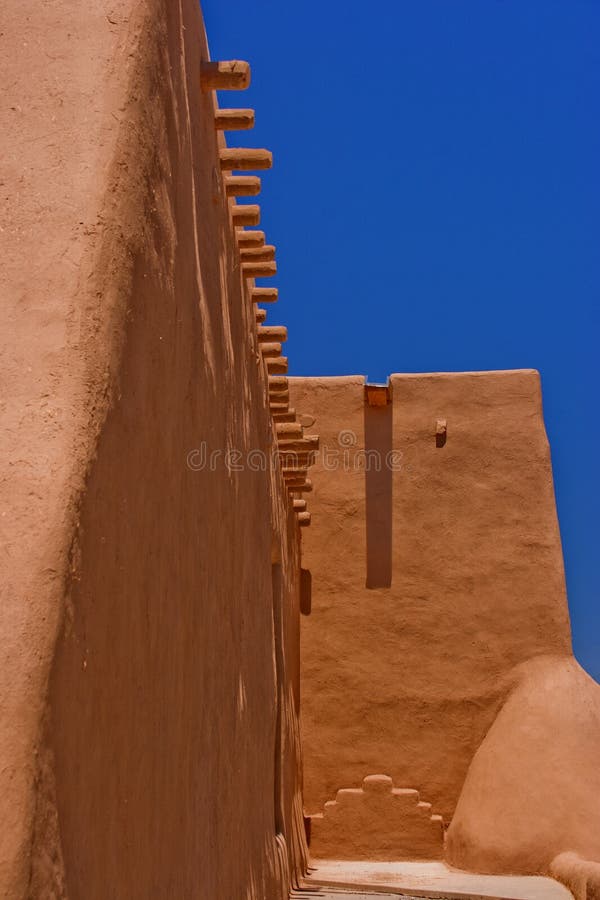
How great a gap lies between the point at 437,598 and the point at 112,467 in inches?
319

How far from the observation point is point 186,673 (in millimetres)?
3469

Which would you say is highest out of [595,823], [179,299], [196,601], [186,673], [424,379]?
[424,379]

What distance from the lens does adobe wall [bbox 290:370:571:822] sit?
32.8 feet

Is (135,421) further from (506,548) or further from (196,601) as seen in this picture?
(506,548)

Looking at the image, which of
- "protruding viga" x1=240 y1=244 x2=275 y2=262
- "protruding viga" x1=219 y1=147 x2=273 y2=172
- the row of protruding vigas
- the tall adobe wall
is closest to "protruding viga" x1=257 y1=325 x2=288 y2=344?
the row of protruding vigas

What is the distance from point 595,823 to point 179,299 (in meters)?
6.75

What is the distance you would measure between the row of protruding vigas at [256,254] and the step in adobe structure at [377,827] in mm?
2955

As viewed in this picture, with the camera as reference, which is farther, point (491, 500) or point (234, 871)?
point (491, 500)

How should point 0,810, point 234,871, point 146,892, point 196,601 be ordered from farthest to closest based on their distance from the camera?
1. point 234,871
2. point 196,601
3. point 146,892
4. point 0,810

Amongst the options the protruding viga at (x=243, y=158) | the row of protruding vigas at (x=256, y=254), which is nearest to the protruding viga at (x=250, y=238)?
the row of protruding vigas at (x=256, y=254)

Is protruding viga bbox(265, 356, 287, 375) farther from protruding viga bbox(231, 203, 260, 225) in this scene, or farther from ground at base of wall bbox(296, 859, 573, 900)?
ground at base of wall bbox(296, 859, 573, 900)

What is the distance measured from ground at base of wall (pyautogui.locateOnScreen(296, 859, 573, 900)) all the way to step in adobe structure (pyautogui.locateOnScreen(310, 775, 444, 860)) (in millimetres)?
92

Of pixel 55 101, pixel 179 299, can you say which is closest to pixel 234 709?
pixel 179 299

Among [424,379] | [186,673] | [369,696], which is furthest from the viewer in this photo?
[424,379]
